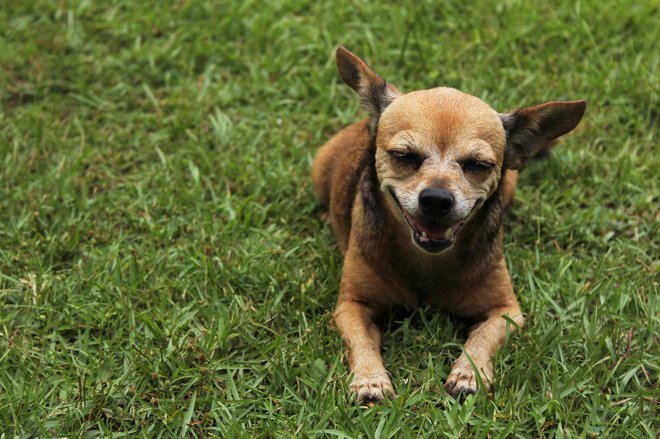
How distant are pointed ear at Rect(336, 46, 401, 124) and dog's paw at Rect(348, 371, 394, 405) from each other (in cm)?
138

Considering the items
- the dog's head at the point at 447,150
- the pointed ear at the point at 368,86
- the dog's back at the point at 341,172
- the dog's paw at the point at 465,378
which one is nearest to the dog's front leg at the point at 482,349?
the dog's paw at the point at 465,378

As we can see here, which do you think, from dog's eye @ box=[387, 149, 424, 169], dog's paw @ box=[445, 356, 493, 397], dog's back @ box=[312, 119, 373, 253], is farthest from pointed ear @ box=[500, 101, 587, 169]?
dog's paw @ box=[445, 356, 493, 397]

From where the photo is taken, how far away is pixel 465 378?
159 inches

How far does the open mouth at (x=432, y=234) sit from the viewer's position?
4.13 metres

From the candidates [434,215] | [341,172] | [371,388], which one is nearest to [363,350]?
[371,388]

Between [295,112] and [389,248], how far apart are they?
215cm

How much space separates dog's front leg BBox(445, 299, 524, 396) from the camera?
405 centimetres

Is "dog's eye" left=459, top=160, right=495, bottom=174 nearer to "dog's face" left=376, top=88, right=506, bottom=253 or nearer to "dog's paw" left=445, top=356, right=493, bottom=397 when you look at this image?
"dog's face" left=376, top=88, right=506, bottom=253

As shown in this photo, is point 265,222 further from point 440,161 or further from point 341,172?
point 440,161

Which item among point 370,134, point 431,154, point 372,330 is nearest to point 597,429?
point 372,330

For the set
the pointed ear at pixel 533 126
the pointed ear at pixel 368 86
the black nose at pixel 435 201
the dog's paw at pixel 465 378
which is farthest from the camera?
the pointed ear at pixel 368 86

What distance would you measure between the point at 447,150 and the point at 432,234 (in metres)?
0.42

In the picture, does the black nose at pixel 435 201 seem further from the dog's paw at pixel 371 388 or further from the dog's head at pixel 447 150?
the dog's paw at pixel 371 388

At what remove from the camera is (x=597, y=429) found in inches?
153
